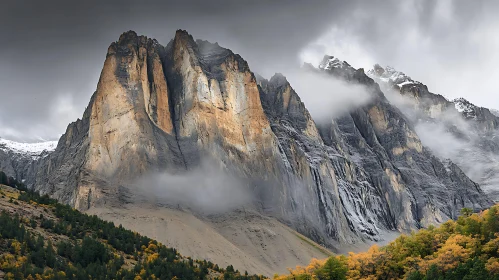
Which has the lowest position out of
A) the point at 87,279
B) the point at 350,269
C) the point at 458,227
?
the point at 87,279

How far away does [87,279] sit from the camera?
11419cm

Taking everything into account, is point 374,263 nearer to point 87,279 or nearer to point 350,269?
point 350,269

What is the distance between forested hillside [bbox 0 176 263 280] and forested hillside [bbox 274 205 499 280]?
940 inches

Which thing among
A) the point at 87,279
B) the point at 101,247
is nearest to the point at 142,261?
the point at 101,247

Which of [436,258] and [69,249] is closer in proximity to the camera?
[436,258]

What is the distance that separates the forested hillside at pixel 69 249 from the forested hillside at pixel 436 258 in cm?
2387

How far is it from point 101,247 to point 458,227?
67923mm

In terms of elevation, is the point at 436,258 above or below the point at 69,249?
above

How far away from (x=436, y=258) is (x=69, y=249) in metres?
64.1

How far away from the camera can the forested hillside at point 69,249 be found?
370 ft

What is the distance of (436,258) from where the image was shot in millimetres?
119375

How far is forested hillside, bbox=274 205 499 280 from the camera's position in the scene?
112m

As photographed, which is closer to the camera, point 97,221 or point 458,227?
point 458,227

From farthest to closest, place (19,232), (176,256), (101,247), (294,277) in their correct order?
(176,256), (294,277), (101,247), (19,232)
